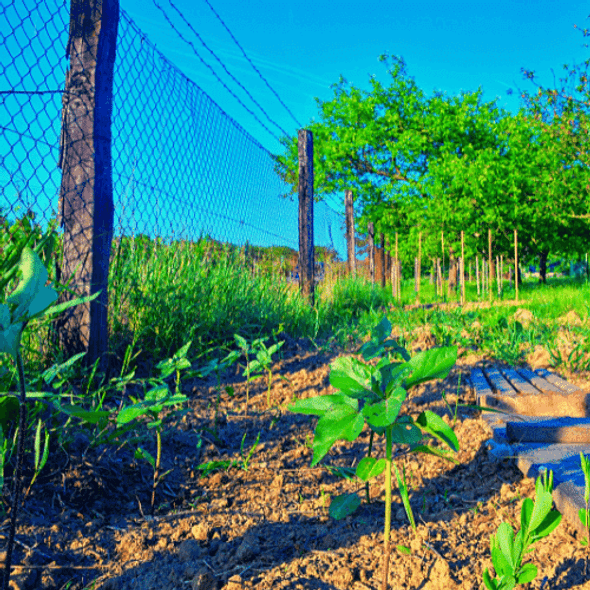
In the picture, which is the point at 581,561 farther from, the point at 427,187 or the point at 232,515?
the point at 427,187

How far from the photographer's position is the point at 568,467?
1535 mm

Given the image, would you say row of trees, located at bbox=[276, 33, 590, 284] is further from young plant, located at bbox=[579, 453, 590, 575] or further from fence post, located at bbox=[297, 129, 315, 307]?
young plant, located at bbox=[579, 453, 590, 575]

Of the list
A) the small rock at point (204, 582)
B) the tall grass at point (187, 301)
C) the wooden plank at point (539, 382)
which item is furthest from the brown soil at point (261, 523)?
the tall grass at point (187, 301)

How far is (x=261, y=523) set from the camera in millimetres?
1425

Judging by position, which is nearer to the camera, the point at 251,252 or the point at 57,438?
the point at 57,438

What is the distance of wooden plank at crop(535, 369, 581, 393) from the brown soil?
0.85 meters

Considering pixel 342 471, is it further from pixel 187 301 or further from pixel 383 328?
pixel 187 301

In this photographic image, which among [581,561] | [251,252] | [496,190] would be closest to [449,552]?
[581,561]

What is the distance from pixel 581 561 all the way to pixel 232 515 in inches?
37.3

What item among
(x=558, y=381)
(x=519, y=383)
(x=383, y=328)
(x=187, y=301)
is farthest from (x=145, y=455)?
(x=558, y=381)

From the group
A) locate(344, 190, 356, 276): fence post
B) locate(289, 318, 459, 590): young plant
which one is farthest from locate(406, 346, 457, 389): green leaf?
locate(344, 190, 356, 276): fence post

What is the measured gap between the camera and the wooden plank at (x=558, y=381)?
8.38 ft

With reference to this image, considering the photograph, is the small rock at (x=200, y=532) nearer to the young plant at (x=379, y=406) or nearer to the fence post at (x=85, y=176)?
the young plant at (x=379, y=406)

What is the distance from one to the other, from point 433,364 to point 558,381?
7.04ft
